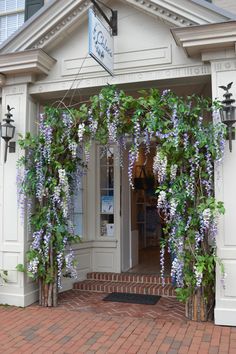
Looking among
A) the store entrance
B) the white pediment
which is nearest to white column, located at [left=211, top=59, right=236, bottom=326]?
the white pediment

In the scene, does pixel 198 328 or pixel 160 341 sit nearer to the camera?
pixel 160 341

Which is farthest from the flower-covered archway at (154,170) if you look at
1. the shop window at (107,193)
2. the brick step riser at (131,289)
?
the shop window at (107,193)

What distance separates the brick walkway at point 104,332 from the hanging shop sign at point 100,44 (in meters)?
3.39

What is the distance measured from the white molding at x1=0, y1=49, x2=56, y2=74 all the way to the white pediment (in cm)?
18

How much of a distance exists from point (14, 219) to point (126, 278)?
2.28 meters

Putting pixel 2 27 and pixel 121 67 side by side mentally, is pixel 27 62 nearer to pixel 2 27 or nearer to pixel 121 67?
pixel 121 67

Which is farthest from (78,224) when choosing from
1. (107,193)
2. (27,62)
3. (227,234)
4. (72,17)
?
(72,17)

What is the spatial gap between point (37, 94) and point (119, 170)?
2171 mm

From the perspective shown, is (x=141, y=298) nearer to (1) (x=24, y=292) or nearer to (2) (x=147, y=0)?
(1) (x=24, y=292)

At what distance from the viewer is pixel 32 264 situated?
5.58m

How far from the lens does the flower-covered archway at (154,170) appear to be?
15.8 feet

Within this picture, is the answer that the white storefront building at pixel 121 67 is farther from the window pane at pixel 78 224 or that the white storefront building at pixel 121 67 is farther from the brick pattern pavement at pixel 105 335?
the window pane at pixel 78 224

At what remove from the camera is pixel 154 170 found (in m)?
5.07

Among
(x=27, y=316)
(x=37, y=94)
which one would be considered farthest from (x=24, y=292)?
(x=37, y=94)
